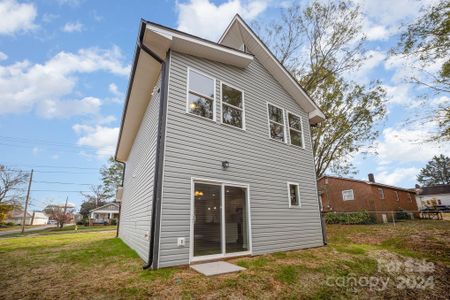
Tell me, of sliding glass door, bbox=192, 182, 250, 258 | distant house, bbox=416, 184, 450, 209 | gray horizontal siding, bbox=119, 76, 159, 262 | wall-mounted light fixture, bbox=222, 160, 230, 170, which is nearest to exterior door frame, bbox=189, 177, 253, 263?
sliding glass door, bbox=192, 182, 250, 258

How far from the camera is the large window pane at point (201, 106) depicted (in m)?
Answer: 5.85

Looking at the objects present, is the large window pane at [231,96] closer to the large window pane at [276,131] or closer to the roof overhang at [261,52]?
the large window pane at [276,131]

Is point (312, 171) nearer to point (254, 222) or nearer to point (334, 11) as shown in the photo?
point (254, 222)

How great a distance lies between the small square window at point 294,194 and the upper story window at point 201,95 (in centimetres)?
386

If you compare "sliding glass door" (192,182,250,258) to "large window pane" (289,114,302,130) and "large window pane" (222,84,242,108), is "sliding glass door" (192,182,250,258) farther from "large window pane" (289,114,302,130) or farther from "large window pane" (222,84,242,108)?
"large window pane" (289,114,302,130)

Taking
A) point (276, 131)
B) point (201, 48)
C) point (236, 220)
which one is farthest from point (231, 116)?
point (236, 220)

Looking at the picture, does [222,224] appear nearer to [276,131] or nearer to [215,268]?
[215,268]

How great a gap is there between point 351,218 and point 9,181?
43.0 metres

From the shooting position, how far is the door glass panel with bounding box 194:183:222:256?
198 inches

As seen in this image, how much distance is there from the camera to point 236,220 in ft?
19.1

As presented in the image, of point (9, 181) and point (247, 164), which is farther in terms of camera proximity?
point (9, 181)

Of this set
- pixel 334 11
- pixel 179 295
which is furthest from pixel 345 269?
pixel 334 11

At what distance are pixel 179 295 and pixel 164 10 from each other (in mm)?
13920

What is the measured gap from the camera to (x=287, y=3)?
1320 cm
